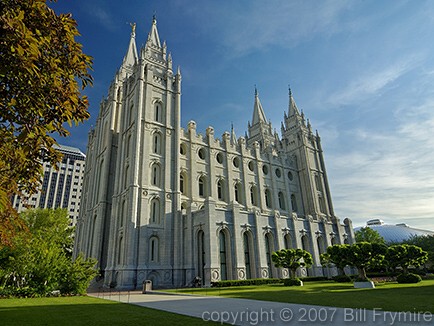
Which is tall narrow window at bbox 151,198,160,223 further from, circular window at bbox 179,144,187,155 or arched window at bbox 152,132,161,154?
circular window at bbox 179,144,187,155

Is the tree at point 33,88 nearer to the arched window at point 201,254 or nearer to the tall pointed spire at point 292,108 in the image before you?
the arched window at point 201,254

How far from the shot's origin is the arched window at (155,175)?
3210 centimetres

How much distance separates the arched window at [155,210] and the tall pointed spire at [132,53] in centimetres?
2765

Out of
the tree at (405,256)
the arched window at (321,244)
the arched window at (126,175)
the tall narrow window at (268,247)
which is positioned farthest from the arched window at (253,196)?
the arched window at (126,175)

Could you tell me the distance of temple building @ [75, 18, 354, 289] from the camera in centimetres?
2844

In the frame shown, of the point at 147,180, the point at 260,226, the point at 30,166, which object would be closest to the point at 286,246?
the point at 260,226

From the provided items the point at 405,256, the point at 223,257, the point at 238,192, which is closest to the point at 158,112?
the point at 238,192

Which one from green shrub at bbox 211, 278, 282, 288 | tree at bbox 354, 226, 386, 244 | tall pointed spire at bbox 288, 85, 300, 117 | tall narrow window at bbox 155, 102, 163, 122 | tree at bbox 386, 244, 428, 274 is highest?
tall pointed spire at bbox 288, 85, 300, 117

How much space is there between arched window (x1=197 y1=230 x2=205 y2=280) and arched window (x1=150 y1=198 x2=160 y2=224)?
193 inches

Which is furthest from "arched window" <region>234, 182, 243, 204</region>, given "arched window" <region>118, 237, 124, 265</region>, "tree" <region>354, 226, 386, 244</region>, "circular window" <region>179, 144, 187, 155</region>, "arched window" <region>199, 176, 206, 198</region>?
Answer: "tree" <region>354, 226, 386, 244</region>

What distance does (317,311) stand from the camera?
9469mm

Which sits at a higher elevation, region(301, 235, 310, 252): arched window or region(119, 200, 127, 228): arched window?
region(119, 200, 127, 228): arched window

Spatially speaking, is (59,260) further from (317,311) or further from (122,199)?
(317,311)

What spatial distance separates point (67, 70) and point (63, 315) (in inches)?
354
